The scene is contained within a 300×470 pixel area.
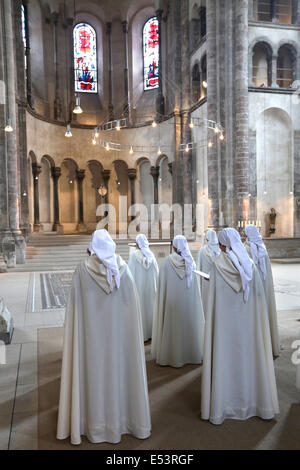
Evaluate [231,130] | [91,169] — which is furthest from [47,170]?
[231,130]

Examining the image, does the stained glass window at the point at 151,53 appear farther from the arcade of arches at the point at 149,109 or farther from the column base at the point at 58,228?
the column base at the point at 58,228

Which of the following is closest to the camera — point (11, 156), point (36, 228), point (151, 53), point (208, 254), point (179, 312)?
point (179, 312)

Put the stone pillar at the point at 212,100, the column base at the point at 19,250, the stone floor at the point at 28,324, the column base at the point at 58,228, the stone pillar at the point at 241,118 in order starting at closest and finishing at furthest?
the stone floor at the point at 28,324 → the column base at the point at 19,250 → the stone pillar at the point at 241,118 → the stone pillar at the point at 212,100 → the column base at the point at 58,228

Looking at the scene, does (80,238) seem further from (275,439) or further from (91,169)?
(275,439)

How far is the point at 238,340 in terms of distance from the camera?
157 inches

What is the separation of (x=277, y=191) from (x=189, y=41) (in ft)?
35.3

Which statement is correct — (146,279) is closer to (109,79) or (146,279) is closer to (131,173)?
(131,173)

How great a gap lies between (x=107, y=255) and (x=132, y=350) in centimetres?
91

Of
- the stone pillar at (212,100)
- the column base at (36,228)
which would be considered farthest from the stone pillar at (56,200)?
the stone pillar at (212,100)

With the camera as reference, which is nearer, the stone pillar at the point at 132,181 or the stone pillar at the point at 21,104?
the stone pillar at the point at 21,104

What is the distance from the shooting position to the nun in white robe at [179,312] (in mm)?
5551

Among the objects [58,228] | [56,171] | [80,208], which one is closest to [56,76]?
[56,171]

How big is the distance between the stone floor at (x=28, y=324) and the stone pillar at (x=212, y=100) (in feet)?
15.3

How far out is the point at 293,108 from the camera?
66.5 ft
